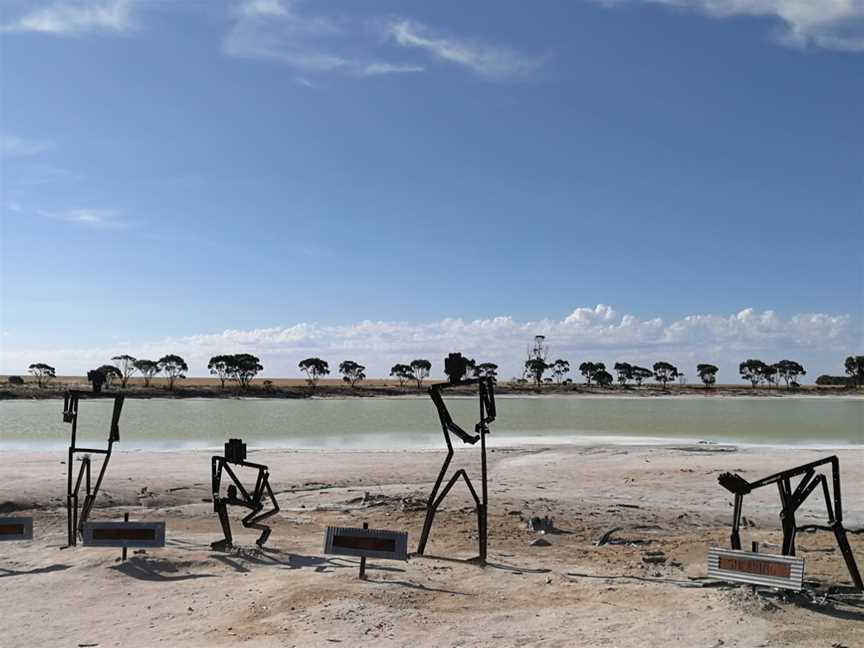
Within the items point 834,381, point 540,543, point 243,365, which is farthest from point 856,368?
point 540,543

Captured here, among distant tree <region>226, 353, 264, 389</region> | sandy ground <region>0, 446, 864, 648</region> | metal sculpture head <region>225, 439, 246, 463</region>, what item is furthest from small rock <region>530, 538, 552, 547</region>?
distant tree <region>226, 353, 264, 389</region>

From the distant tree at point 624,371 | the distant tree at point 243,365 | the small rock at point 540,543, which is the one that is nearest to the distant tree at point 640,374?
the distant tree at point 624,371

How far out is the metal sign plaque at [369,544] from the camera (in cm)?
823

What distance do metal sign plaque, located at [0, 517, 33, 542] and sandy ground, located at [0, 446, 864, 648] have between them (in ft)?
0.95

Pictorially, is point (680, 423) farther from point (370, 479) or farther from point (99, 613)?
point (99, 613)

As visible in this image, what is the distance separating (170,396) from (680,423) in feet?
198

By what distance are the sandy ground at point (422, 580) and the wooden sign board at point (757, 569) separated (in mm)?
166

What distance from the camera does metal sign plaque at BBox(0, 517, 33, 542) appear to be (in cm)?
976

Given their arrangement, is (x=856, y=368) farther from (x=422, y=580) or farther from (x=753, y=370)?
(x=422, y=580)

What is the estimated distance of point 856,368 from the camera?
144m

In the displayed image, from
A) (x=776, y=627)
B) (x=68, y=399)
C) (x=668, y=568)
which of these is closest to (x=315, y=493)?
(x=68, y=399)

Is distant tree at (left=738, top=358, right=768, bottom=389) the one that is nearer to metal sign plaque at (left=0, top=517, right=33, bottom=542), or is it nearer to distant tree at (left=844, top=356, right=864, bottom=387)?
distant tree at (left=844, top=356, right=864, bottom=387)

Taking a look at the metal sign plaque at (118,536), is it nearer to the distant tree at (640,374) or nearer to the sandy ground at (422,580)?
the sandy ground at (422,580)

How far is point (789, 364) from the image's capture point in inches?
5714
